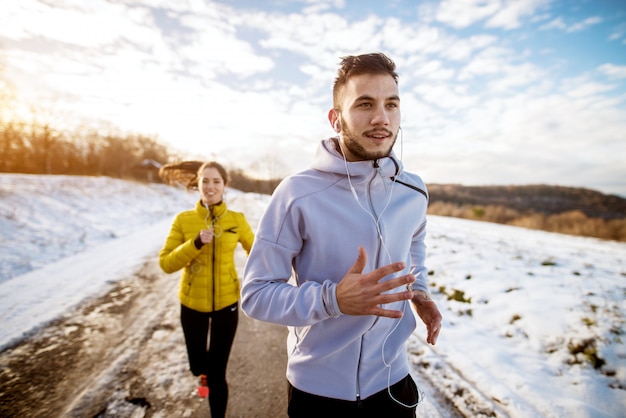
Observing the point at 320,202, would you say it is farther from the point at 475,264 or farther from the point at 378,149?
the point at 475,264

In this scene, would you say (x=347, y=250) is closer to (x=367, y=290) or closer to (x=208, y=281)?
(x=367, y=290)

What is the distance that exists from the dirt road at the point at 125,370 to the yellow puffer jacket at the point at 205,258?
100 cm

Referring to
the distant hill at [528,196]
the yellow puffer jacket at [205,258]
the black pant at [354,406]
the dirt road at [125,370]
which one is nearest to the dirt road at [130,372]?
the dirt road at [125,370]

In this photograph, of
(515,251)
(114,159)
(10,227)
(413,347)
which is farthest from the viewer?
(114,159)

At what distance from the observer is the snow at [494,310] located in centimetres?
294

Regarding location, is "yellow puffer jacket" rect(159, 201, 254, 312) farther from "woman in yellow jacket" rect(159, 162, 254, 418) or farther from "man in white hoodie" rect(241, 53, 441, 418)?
"man in white hoodie" rect(241, 53, 441, 418)

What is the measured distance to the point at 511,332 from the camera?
13.5 ft

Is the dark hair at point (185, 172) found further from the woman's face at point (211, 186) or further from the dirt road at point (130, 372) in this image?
the dirt road at point (130, 372)

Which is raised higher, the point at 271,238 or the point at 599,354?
the point at 271,238

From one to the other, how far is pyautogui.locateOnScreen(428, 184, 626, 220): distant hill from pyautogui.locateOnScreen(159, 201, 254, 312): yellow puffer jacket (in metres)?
57.8

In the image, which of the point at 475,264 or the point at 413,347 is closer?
the point at 413,347

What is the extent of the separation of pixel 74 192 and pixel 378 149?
22202mm

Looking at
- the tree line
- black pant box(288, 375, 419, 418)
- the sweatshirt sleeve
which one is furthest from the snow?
the tree line

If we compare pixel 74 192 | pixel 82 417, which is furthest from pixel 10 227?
pixel 82 417
